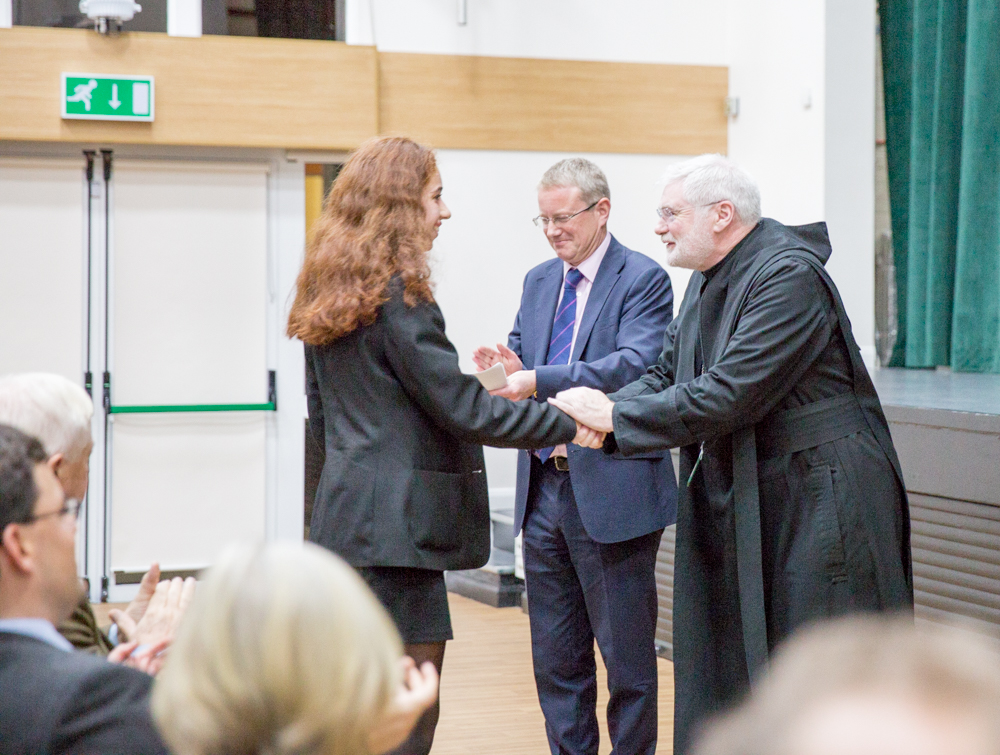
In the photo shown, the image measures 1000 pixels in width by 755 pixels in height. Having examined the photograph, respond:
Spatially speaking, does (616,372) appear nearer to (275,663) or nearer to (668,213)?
(668,213)

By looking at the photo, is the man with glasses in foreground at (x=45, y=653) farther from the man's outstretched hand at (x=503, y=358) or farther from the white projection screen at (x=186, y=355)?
the white projection screen at (x=186, y=355)

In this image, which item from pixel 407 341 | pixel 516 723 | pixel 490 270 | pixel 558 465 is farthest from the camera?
pixel 490 270

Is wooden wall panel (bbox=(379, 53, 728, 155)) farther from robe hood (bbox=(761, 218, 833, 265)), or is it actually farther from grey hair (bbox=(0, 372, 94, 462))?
grey hair (bbox=(0, 372, 94, 462))

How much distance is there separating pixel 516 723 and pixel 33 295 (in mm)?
3550

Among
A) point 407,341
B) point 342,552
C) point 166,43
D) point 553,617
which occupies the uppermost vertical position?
point 166,43

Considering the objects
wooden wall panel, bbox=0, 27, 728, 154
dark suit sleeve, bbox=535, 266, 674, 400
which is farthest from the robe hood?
wooden wall panel, bbox=0, 27, 728, 154

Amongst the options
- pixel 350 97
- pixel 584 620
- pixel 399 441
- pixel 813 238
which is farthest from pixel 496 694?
pixel 350 97

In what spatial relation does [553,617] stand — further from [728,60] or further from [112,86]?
[728,60]

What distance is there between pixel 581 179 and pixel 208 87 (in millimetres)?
3278

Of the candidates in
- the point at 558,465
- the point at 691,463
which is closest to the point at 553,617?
the point at 558,465

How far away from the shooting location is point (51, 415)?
1691mm

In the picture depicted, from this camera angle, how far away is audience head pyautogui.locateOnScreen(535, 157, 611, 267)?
3.08 meters

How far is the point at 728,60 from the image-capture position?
6570 millimetres

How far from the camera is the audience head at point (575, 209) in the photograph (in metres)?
3.08
